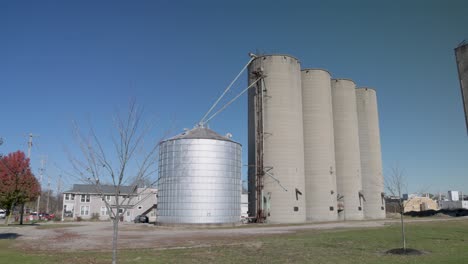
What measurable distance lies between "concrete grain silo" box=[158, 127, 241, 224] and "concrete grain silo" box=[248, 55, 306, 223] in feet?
15.8

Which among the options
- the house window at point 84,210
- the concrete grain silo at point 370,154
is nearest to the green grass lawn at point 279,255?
the concrete grain silo at point 370,154

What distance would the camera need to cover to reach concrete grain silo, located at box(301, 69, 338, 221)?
53250 mm

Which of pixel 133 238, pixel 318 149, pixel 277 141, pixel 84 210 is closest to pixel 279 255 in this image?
pixel 133 238

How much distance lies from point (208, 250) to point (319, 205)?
36.6 m

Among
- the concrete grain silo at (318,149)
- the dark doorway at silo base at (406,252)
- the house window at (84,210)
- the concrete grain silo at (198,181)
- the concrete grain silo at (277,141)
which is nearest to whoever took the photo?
the dark doorway at silo base at (406,252)

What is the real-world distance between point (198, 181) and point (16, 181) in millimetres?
22854

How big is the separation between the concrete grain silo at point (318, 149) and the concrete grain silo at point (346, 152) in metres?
4.11

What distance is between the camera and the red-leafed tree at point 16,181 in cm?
4522

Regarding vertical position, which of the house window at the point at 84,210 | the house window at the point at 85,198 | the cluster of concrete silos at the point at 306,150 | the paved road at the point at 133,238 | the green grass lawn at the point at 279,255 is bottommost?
the paved road at the point at 133,238

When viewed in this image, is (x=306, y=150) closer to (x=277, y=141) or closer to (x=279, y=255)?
(x=277, y=141)

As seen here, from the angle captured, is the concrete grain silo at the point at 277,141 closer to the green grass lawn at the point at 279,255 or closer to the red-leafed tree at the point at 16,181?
the green grass lawn at the point at 279,255

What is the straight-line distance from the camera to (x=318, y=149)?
5441 cm

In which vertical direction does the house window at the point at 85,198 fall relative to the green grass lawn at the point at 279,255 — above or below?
above

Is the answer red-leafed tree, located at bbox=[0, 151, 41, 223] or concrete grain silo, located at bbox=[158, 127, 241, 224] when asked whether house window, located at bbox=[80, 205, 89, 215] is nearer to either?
red-leafed tree, located at bbox=[0, 151, 41, 223]
